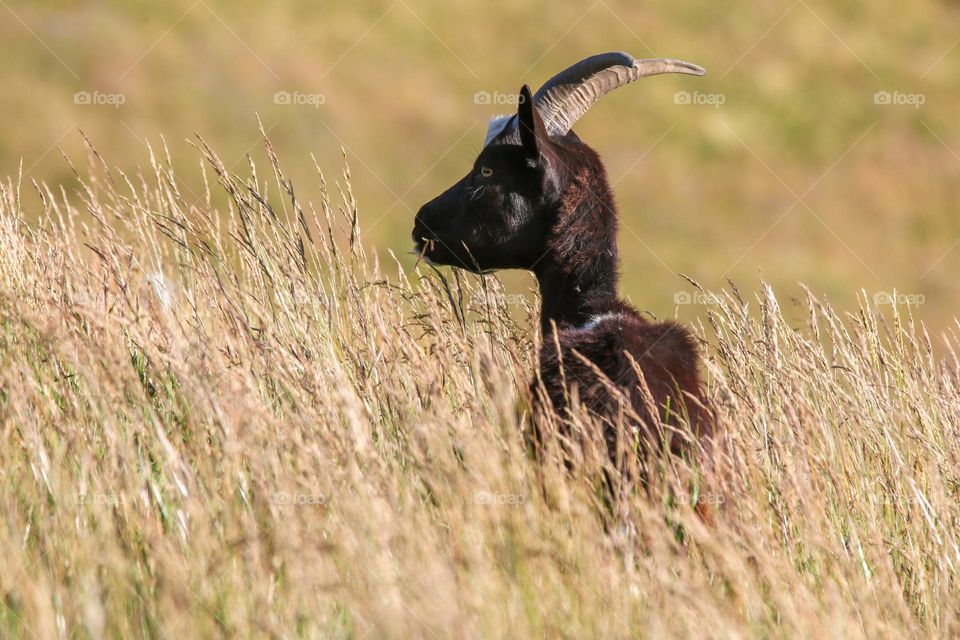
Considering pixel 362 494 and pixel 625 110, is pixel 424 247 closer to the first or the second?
pixel 362 494

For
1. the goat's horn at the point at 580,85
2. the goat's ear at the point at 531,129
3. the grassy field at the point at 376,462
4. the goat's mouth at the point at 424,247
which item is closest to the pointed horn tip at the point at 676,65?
the goat's horn at the point at 580,85

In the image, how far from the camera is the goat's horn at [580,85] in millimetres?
4852

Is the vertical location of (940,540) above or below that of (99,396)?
below

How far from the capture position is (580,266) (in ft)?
15.4

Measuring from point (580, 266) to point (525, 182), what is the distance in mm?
424

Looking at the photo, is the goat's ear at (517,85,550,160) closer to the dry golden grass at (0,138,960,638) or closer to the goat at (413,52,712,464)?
the goat at (413,52,712,464)

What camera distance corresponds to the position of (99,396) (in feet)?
11.3

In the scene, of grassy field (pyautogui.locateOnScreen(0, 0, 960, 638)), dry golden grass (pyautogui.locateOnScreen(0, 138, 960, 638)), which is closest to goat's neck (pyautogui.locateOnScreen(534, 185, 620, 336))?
grassy field (pyautogui.locateOnScreen(0, 0, 960, 638))

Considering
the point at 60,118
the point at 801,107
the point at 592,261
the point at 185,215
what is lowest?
the point at 592,261

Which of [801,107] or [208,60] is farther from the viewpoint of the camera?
[801,107]

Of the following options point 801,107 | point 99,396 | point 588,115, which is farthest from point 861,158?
point 99,396

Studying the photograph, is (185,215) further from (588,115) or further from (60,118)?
(588,115)

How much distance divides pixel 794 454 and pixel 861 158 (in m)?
27.1

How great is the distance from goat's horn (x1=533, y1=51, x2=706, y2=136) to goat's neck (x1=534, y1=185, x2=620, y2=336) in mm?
424
